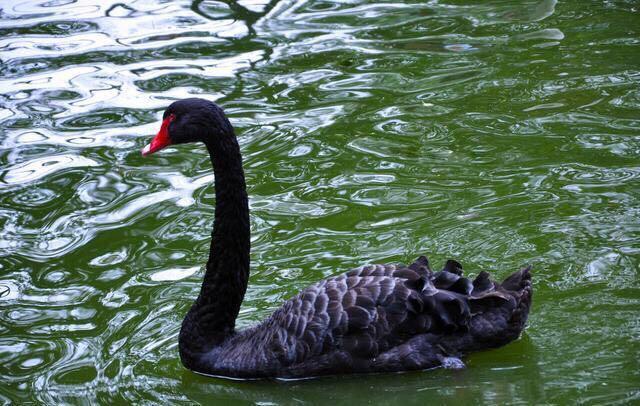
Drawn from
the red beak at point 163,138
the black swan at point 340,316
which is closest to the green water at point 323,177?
the black swan at point 340,316

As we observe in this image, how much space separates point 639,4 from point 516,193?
4.38 meters

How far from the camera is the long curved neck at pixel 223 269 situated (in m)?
4.88

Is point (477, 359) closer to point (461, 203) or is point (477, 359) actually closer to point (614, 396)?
point (614, 396)

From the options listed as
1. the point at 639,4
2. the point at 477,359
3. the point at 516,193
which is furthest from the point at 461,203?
the point at 639,4

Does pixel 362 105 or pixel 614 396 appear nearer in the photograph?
pixel 614 396

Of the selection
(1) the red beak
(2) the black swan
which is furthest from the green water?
(1) the red beak

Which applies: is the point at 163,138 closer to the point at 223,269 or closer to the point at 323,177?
the point at 223,269

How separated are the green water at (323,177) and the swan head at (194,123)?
3.54 ft

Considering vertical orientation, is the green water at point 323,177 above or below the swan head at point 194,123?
below

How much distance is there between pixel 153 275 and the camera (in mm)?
5746

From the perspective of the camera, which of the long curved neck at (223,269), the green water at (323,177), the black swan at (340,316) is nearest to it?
the black swan at (340,316)

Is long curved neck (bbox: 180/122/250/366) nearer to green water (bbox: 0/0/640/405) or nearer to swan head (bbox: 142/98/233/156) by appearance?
swan head (bbox: 142/98/233/156)

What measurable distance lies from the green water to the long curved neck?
21 cm

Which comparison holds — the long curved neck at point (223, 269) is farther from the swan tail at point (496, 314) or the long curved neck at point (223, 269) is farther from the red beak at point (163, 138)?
the swan tail at point (496, 314)
